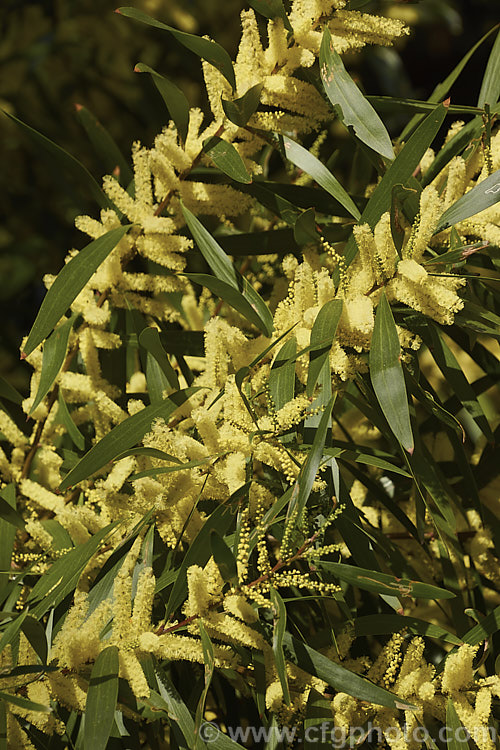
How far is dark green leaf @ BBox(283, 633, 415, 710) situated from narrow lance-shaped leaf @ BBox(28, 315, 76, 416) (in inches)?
10.3

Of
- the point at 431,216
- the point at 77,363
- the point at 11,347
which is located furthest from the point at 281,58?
the point at 11,347

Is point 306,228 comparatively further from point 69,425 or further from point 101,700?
point 101,700

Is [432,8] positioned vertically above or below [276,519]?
above

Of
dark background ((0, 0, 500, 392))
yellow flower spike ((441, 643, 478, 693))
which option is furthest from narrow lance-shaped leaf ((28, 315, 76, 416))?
dark background ((0, 0, 500, 392))

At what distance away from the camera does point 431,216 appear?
1.76 ft

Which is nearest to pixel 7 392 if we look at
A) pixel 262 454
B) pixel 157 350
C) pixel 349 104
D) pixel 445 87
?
pixel 157 350

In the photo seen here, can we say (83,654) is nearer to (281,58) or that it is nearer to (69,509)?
(69,509)

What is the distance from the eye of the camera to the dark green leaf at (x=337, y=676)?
502 millimetres

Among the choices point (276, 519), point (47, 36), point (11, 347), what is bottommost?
point (276, 519)

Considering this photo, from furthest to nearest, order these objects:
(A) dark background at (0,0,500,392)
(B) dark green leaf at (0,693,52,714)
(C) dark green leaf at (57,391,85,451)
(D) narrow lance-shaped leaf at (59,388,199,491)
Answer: (A) dark background at (0,0,500,392), (C) dark green leaf at (57,391,85,451), (D) narrow lance-shaped leaf at (59,388,199,491), (B) dark green leaf at (0,693,52,714)

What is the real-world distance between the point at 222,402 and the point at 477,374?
0.56m

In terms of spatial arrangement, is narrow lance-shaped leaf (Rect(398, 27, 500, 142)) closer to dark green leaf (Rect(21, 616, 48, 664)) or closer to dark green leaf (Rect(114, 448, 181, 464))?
dark green leaf (Rect(114, 448, 181, 464))

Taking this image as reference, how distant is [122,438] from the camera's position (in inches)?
22.1

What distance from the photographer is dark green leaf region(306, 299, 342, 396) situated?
1.69 feet
